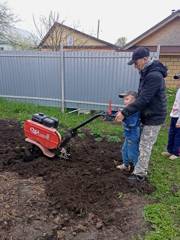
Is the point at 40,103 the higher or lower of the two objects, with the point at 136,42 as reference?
lower

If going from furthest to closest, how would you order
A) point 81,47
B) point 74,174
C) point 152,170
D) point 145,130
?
point 81,47
point 152,170
point 74,174
point 145,130

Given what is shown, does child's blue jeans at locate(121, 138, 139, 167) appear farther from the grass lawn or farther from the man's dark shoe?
the grass lawn

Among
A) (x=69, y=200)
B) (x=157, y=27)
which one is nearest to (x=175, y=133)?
(x=69, y=200)

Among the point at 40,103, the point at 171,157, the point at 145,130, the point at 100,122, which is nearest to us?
the point at 145,130

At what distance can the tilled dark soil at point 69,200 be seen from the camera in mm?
2119

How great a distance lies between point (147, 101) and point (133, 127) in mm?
526

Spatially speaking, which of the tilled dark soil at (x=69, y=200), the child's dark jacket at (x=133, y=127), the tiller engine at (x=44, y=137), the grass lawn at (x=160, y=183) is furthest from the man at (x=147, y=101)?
the tiller engine at (x=44, y=137)

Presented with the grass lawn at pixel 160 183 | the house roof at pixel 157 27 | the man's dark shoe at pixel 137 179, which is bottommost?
the grass lawn at pixel 160 183

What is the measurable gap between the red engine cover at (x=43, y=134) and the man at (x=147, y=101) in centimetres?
123

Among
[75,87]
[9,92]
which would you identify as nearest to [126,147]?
[75,87]

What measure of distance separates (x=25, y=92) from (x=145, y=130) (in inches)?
254

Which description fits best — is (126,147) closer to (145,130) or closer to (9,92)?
(145,130)

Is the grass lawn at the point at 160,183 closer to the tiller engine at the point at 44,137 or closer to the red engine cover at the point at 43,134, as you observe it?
the tiller engine at the point at 44,137

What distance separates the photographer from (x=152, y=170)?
3605 millimetres
